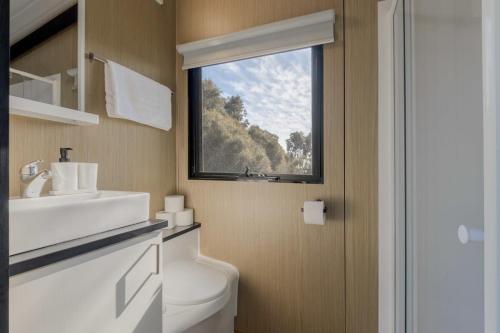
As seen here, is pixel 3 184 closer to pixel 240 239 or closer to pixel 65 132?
pixel 65 132

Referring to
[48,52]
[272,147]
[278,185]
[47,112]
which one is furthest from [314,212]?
[48,52]

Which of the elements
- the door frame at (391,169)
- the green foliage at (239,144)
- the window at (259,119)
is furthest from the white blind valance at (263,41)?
the door frame at (391,169)

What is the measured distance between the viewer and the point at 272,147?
1.72 meters

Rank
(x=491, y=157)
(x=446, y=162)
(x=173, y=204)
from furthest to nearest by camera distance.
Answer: (x=173, y=204) < (x=446, y=162) < (x=491, y=157)

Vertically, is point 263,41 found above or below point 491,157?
above

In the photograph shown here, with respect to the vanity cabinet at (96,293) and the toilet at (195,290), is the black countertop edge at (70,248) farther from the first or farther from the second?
the toilet at (195,290)

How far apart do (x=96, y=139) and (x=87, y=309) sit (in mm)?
872

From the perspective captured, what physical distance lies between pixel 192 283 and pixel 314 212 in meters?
0.78

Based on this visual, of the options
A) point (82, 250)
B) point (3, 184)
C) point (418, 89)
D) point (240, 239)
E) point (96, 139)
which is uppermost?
point (418, 89)

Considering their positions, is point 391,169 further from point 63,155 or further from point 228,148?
point 63,155

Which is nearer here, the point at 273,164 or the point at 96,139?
the point at 96,139

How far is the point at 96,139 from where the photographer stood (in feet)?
4.55

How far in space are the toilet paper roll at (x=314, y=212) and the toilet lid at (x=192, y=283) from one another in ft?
1.95

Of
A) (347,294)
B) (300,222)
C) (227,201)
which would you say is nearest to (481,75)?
(300,222)
